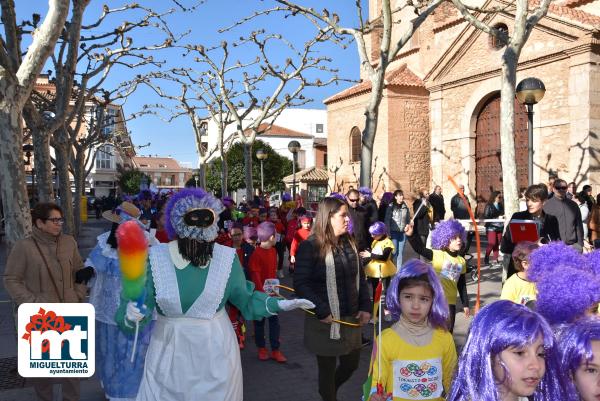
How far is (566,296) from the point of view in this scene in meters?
2.41

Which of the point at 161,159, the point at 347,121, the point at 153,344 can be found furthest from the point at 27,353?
the point at 161,159

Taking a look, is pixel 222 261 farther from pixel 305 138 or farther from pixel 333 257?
pixel 305 138

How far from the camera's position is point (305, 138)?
71.8 metres

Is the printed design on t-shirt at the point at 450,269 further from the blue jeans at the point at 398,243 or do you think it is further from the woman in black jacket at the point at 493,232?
the woman in black jacket at the point at 493,232

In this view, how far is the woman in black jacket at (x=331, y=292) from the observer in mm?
3855

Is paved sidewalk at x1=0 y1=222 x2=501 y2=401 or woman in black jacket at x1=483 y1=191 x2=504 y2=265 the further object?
woman in black jacket at x1=483 y1=191 x2=504 y2=265

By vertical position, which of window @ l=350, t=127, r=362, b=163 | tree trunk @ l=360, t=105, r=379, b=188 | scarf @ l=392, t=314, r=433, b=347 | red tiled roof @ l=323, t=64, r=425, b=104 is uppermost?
red tiled roof @ l=323, t=64, r=425, b=104

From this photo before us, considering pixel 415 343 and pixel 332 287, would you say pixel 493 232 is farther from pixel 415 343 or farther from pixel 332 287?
pixel 415 343

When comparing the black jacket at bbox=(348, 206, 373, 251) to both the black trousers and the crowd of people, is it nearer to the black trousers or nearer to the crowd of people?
the crowd of people

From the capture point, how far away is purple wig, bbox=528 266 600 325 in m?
2.39

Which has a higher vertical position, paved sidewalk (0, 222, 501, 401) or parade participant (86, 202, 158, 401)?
parade participant (86, 202, 158, 401)

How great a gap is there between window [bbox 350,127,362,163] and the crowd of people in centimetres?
2160

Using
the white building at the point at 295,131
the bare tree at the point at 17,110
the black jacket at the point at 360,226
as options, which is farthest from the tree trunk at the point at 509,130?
the white building at the point at 295,131

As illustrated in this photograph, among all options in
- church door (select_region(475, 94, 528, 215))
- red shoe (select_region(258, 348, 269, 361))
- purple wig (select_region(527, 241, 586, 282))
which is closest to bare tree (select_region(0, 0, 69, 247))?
red shoe (select_region(258, 348, 269, 361))
